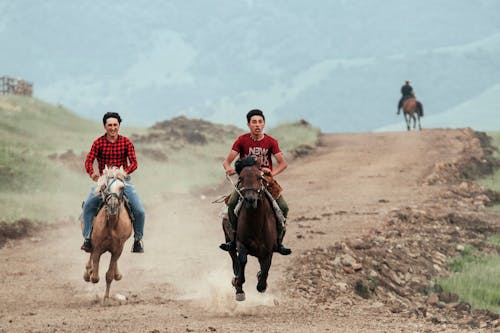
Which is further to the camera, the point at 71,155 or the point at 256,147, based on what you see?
the point at 71,155

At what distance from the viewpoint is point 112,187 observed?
11375mm

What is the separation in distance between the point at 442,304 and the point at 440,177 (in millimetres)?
15081

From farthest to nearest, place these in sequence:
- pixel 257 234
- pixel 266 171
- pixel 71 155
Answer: pixel 71 155 < pixel 257 234 < pixel 266 171

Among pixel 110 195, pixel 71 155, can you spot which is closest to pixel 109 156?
pixel 110 195

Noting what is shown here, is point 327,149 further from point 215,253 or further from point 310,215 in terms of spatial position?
point 215,253

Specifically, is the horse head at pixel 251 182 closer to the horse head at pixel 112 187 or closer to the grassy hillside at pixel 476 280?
the horse head at pixel 112 187

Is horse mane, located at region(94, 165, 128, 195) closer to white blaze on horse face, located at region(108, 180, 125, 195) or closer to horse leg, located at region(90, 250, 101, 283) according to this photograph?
white blaze on horse face, located at region(108, 180, 125, 195)

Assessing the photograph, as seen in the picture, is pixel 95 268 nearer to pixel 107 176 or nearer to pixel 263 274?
pixel 107 176

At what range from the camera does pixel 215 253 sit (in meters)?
18.2

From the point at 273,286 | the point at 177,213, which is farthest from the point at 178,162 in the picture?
the point at 273,286

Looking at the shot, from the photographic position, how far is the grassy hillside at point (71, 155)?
25750 millimetres

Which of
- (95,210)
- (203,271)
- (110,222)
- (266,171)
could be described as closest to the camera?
(266,171)

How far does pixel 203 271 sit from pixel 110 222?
481cm

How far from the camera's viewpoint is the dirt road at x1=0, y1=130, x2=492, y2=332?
11438 mm
